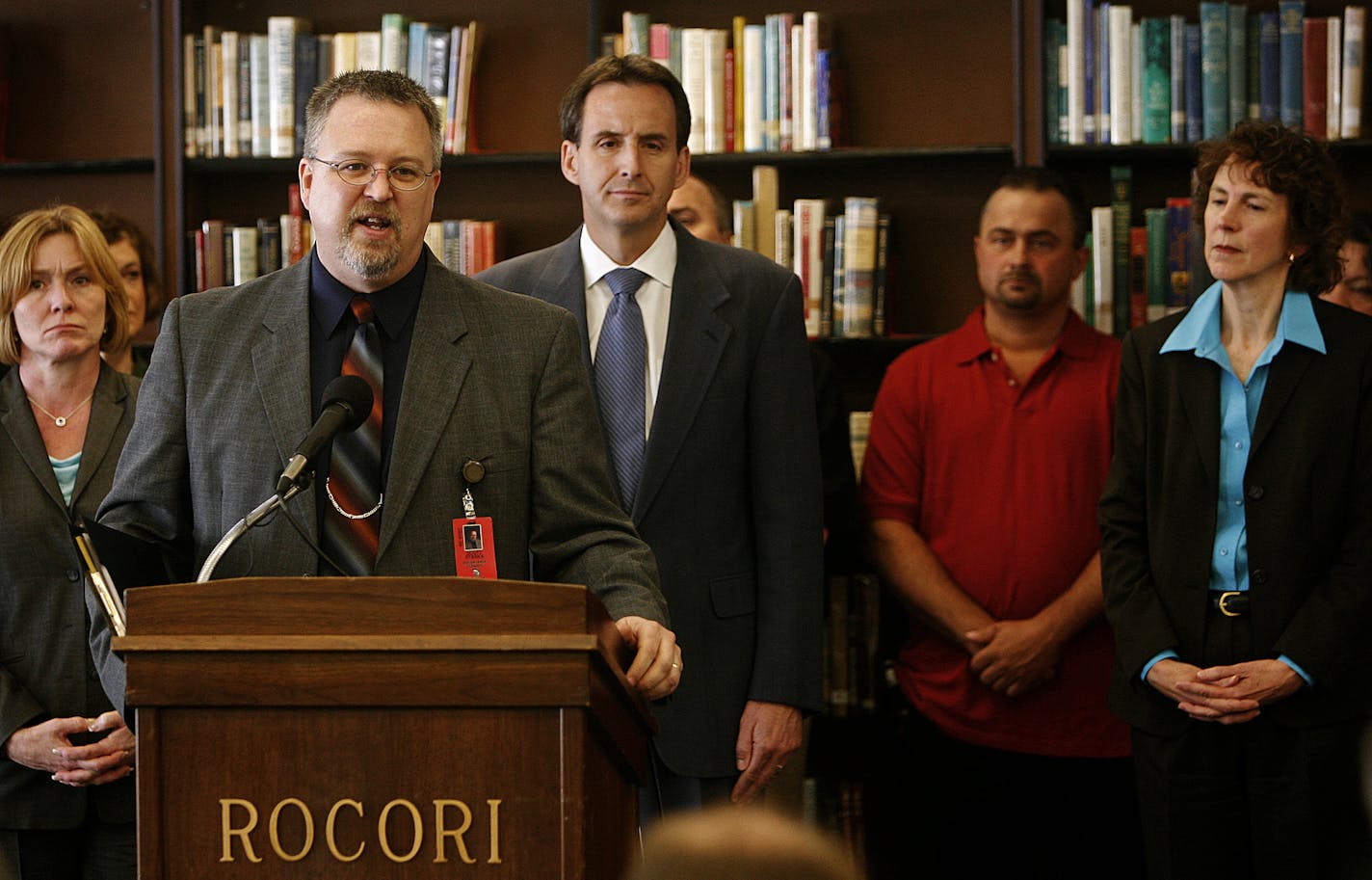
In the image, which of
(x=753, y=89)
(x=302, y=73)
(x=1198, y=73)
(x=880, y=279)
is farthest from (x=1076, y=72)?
(x=302, y=73)

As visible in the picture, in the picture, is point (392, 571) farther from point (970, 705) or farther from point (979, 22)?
point (979, 22)

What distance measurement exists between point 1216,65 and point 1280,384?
58.5 inches

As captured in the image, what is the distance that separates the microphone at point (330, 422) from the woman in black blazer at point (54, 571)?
1.23 metres

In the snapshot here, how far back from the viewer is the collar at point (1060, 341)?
3.90 metres

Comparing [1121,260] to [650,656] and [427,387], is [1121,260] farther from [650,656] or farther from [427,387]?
[650,656]

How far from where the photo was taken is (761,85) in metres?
4.55

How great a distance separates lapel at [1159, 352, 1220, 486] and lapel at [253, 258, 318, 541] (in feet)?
5.73

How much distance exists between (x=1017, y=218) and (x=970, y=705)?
1.15 metres

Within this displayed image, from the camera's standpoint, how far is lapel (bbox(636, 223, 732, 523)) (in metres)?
3.03

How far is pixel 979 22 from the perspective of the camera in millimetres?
4719

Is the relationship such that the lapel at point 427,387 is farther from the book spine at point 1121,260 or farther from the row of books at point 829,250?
the book spine at point 1121,260

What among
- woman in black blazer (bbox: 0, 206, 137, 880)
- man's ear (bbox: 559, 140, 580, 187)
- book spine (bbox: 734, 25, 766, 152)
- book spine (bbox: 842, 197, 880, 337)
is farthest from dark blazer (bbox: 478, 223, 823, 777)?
book spine (bbox: 734, 25, 766, 152)

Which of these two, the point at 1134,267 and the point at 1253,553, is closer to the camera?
the point at 1253,553

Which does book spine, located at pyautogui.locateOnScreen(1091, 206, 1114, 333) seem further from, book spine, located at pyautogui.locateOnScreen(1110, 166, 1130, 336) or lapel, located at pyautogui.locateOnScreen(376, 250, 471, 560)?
lapel, located at pyautogui.locateOnScreen(376, 250, 471, 560)
